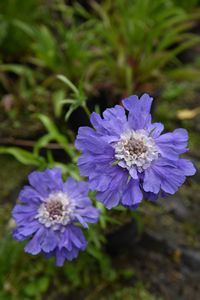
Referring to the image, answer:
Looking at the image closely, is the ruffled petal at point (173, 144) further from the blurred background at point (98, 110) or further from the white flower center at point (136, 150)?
the blurred background at point (98, 110)

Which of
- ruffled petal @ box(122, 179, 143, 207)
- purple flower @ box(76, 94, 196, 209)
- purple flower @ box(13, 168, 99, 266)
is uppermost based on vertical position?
purple flower @ box(76, 94, 196, 209)

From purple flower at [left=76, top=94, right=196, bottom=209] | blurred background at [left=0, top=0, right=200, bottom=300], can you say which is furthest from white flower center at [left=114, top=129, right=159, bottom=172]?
blurred background at [left=0, top=0, right=200, bottom=300]

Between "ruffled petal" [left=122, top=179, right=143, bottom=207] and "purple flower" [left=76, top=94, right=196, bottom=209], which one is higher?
"purple flower" [left=76, top=94, right=196, bottom=209]

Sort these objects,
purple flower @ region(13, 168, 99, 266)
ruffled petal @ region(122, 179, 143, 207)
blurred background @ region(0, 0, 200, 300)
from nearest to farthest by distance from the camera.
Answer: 1. ruffled petal @ region(122, 179, 143, 207)
2. purple flower @ region(13, 168, 99, 266)
3. blurred background @ region(0, 0, 200, 300)

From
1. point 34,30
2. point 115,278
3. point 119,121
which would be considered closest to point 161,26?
point 34,30

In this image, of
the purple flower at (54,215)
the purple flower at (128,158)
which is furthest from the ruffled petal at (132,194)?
the purple flower at (54,215)

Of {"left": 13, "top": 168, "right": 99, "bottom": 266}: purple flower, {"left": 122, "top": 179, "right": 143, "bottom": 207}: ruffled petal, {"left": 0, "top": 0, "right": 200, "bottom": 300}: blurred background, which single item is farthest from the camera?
{"left": 0, "top": 0, "right": 200, "bottom": 300}: blurred background

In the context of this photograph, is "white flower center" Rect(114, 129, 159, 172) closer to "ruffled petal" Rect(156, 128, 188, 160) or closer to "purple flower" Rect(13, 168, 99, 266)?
"ruffled petal" Rect(156, 128, 188, 160)

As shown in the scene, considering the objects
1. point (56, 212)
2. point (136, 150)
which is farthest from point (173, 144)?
point (56, 212)

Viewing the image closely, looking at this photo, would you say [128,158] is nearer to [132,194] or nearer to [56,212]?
[132,194]

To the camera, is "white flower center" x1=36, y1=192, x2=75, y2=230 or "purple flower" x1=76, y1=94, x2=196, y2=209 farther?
"white flower center" x1=36, y1=192, x2=75, y2=230
